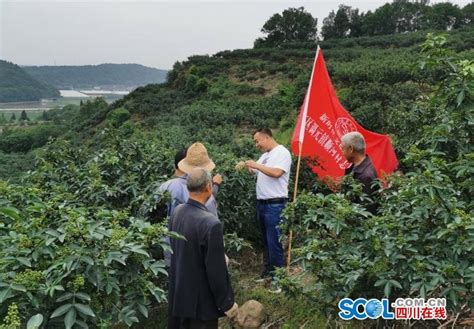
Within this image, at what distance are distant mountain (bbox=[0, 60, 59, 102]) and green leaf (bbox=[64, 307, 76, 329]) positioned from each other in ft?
317

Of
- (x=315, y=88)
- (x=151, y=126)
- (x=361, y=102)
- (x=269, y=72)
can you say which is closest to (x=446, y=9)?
(x=269, y=72)

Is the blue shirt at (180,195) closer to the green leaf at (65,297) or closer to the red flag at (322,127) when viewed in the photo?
the green leaf at (65,297)

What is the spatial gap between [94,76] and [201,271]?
148125 mm

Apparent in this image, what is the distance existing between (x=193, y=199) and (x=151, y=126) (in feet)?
71.9

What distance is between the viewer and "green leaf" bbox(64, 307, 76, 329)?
206cm

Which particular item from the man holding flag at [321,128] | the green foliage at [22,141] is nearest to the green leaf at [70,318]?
the man holding flag at [321,128]

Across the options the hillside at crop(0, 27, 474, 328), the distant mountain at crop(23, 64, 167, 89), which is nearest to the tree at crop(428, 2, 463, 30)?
the hillside at crop(0, 27, 474, 328)

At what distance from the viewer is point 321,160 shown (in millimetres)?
5039

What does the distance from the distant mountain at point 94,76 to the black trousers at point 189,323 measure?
121 m

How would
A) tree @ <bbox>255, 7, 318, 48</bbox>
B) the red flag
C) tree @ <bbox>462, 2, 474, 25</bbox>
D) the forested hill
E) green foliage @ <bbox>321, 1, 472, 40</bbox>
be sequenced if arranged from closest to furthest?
the red flag → the forested hill → tree @ <bbox>462, 2, 474, 25</bbox> → tree @ <bbox>255, 7, 318, 48</bbox> → green foliage @ <bbox>321, 1, 472, 40</bbox>

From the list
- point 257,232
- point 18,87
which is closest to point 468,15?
point 257,232

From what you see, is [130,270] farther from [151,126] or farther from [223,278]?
[151,126]

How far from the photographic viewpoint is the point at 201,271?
271 centimetres

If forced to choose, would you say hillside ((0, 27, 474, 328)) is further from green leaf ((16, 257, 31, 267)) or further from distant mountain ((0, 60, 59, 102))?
distant mountain ((0, 60, 59, 102))
